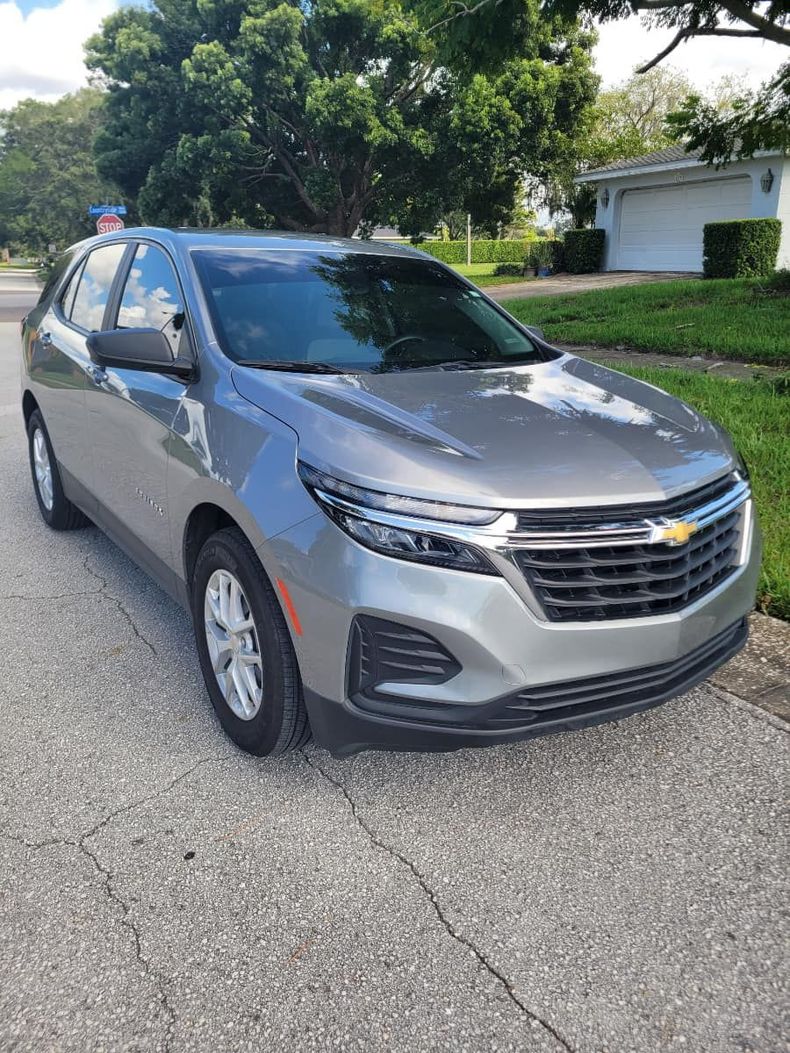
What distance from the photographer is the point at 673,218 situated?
26.7 m

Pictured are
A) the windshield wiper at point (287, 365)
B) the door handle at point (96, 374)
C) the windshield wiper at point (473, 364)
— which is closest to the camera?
the windshield wiper at point (287, 365)

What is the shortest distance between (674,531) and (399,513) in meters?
0.81

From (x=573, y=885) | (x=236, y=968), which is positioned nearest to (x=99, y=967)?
(x=236, y=968)

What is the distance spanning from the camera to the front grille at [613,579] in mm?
2422

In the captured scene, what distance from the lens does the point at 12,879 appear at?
2500 mm

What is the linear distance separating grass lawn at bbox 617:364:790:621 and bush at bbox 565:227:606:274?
2125 cm

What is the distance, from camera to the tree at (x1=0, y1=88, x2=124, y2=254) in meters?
76.0

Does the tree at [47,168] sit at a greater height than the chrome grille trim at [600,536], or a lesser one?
greater

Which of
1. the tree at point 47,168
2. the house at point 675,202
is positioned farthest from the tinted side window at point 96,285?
the tree at point 47,168

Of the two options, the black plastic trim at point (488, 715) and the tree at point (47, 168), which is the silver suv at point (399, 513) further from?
the tree at point (47, 168)

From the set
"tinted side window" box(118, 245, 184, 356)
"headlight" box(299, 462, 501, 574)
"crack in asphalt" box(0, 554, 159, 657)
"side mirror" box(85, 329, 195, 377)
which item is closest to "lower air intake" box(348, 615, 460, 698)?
"headlight" box(299, 462, 501, 574)

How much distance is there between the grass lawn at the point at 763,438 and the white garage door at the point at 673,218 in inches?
734

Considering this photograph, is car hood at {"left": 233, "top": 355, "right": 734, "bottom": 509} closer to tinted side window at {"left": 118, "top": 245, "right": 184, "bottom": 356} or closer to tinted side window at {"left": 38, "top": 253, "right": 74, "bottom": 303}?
tinted side window at {"left": 118, "top": 245, "right": 184, "bottom": 356}

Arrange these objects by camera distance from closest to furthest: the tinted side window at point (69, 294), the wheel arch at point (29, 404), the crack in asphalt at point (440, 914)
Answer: the crack in asphalt at point (440, 914) → the tinted side window at point (69, 294) → the wheel arch at point (29, 404)
